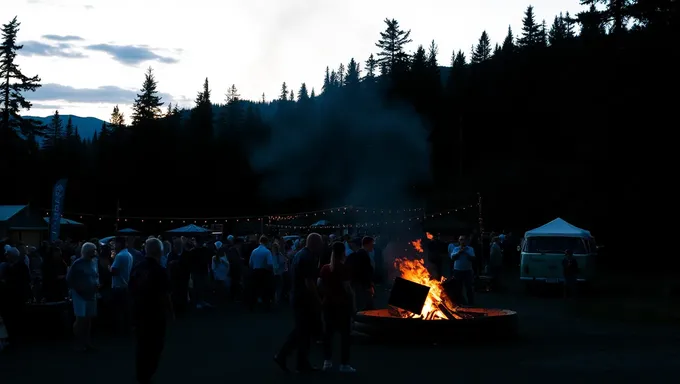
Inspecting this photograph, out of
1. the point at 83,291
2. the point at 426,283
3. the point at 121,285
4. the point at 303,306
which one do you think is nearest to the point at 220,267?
the point at 121,285

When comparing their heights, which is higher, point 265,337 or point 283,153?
point 283,153

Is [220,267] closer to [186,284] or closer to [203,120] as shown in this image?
[186,284]

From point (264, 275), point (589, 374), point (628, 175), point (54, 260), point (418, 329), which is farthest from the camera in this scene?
point (628, 175)

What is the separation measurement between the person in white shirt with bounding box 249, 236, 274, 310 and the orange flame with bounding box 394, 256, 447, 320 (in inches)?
194

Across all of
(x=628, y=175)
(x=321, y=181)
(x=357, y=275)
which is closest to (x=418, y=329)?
(x=357, y=275)

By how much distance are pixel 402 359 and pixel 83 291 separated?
5.29 m

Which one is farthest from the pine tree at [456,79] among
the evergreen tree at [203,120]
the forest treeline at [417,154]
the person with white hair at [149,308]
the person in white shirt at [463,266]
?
the person with white hair at [149,308]

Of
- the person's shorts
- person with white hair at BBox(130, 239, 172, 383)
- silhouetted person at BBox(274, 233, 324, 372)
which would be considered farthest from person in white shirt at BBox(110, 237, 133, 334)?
person with white hair at BBox(130, 239, 172, 383)

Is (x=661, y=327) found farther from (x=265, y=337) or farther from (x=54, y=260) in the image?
(x=54, y=260)

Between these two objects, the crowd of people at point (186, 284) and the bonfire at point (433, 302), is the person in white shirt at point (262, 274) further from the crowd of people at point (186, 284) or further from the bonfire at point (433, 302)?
the bonfire at point (433, 302)

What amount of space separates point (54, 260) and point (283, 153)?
214 feet

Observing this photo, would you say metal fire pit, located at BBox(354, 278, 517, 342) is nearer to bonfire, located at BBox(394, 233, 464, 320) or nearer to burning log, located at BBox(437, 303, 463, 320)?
burning log, located at BBox(437, 303, 463, 320)

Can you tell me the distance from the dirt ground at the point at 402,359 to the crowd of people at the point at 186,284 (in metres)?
0.66

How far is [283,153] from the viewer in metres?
81.4
